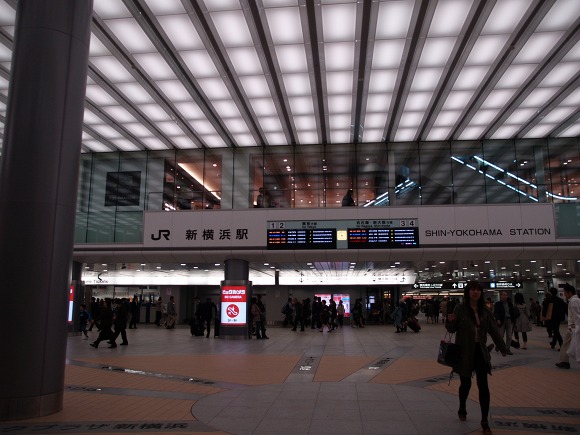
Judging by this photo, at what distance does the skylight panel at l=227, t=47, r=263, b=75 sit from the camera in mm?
12891

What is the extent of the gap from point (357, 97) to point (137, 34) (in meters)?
7.08

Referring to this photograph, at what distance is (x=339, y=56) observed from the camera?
1316 centimetres

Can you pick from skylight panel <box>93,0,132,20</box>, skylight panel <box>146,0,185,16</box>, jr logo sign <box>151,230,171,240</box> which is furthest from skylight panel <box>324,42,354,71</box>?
jr logo sign <box>151,230,171,240</box>

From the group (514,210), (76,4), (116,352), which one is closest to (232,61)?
(76,4)

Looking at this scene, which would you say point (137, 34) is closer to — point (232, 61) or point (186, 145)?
point (232, 61)

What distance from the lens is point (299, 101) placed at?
52.9ft

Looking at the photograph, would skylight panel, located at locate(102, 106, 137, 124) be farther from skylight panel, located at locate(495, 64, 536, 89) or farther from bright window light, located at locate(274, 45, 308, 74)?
skylight panel, located at locate(495, 64, 536, 89)

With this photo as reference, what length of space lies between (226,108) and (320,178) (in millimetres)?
5068

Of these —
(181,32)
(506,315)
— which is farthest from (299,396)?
(181,32)

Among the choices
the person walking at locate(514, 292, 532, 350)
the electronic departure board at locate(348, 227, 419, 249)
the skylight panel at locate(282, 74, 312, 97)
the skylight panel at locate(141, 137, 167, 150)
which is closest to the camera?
the person walking at locate(514, 292, 532, 350)

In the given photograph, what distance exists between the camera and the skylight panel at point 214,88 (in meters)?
14.7

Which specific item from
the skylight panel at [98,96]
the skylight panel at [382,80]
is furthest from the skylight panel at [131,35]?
the skylight panel at [382,80]

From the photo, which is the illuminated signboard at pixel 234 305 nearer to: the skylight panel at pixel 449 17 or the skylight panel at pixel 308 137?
the skylight panel at pixel 308 137

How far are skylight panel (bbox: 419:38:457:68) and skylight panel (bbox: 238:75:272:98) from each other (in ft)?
15.1
